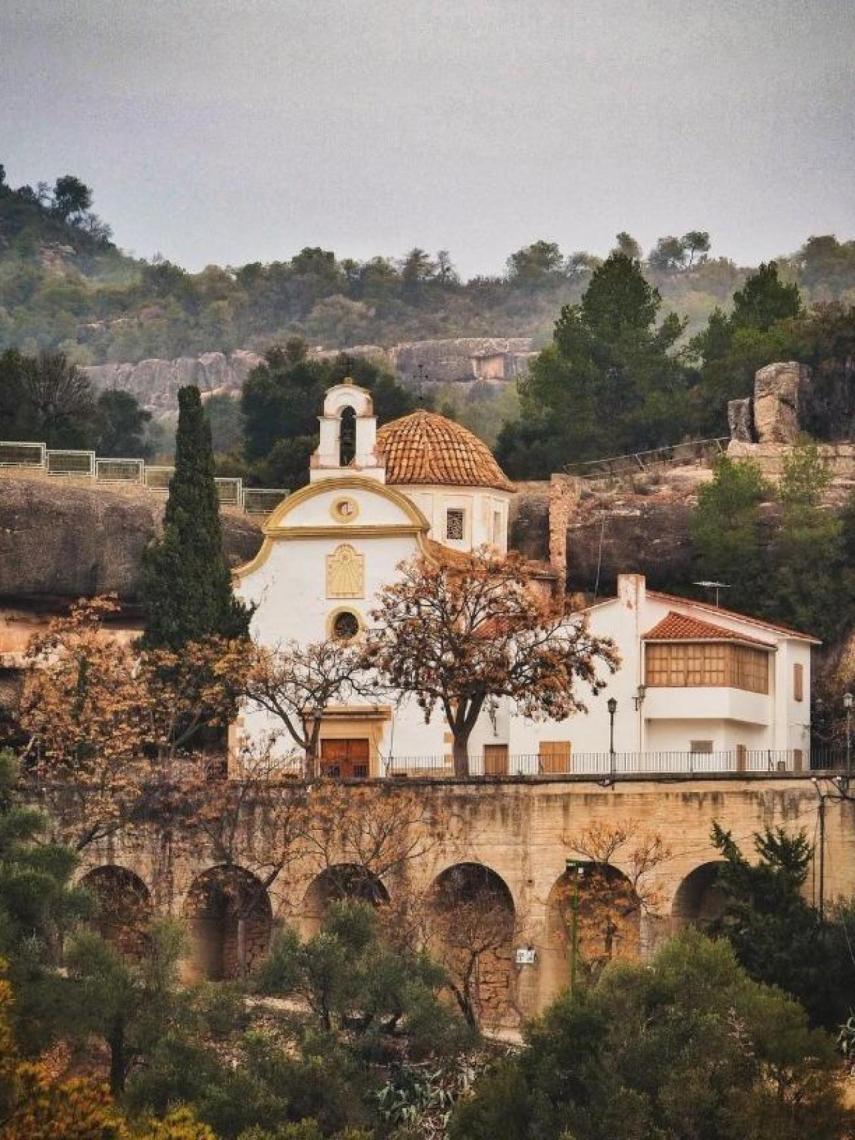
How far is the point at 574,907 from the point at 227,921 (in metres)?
11.8

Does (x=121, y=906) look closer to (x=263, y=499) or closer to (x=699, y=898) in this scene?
(x=699, y=898)

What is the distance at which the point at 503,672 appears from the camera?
7556cm

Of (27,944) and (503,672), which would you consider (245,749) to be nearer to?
(503,672)

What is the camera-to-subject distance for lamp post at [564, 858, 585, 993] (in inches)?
2618

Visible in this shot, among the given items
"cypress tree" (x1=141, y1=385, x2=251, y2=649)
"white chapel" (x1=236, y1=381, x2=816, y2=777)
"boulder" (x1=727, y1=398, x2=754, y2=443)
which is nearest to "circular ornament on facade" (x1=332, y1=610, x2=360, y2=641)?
"white chapel" (x1=236, y1=381, x2=816, y2=777)

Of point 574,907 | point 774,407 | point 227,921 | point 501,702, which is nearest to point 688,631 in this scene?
point 501,702

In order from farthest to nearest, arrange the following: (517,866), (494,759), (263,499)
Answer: (263,499), (494,759), (517,866)

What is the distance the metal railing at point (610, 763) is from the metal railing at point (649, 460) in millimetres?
18877

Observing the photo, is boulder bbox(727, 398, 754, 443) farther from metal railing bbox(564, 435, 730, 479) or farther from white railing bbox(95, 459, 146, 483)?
white railing bbox(95, 459, 146, 483)

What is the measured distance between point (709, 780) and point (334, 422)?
20.7 meters

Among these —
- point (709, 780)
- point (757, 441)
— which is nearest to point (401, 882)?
point (709, 780)

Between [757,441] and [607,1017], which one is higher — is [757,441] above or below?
above

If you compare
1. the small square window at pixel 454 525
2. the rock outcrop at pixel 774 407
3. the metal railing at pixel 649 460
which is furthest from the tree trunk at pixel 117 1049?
the rock outcrop at pixel 774 407

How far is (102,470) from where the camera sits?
306ft
